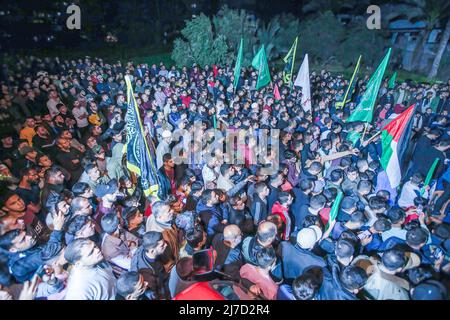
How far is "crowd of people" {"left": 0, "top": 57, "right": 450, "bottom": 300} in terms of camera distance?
7.88 ft

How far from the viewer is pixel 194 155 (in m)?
5.40

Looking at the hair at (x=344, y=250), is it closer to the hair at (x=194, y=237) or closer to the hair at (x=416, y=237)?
the hair at (x=416, y=237)

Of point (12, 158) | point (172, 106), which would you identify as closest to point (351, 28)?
point (172, 106)

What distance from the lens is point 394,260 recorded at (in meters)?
2.33

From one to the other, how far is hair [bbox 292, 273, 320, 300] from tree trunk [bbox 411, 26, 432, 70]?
70.6ft

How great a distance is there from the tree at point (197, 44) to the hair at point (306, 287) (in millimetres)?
16041

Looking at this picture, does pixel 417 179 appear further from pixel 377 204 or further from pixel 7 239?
pixel 7 239

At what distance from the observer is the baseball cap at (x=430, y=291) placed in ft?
7.25

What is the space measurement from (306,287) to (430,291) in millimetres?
947

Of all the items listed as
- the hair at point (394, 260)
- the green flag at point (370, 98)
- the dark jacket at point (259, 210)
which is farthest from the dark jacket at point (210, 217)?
the green flag at point (370, 98)

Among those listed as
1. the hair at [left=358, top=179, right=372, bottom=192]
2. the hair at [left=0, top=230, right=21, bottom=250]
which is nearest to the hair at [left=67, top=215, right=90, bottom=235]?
the hair at [left=0, top=230, right=21, bottom=250]

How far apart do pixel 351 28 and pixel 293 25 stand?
3.96 meters

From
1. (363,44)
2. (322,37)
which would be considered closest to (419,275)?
(322,37)

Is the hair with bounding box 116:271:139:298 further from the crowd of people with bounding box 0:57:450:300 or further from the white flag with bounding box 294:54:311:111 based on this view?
the white flag with bounding box 294:54:311:111
